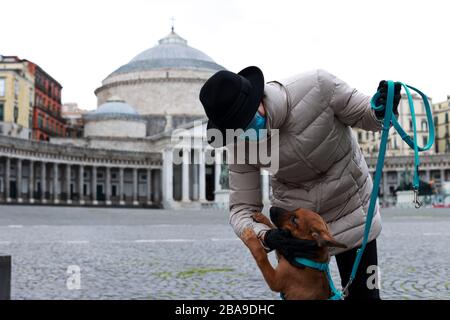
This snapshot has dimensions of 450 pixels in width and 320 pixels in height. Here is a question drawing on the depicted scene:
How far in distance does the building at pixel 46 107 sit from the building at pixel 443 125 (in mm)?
50570

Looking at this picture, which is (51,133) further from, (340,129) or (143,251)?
(340,129)

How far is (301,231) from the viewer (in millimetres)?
2977

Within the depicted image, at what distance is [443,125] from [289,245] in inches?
3372

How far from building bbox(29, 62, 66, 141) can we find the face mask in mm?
69813

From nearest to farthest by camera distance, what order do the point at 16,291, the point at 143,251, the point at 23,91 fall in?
the point at 16,291, the point at 143,251, the point at 23,91

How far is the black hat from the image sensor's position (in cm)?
301

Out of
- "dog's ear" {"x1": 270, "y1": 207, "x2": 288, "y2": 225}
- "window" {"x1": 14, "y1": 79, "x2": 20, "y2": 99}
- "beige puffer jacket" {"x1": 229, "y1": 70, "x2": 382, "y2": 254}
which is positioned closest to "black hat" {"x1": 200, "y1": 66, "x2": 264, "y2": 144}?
"beige puffer jacket" {"x1": 229, "y1": 70, "x2": 382, "y2": 254}

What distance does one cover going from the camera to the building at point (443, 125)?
269 feet

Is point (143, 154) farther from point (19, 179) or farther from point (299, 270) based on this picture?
point (299, 270)

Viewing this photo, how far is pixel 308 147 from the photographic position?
3412 mm

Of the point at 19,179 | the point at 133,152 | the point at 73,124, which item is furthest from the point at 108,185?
the point at 73,124

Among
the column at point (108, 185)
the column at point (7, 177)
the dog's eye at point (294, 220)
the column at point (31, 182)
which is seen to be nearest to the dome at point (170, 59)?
the column at point (108, 185)
